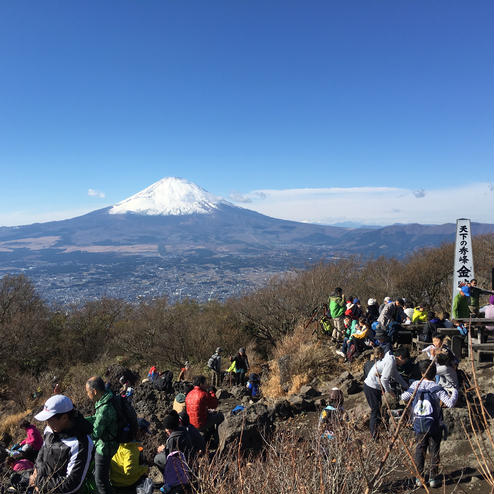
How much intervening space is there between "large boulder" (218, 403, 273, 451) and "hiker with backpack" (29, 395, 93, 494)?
2608 millimetres

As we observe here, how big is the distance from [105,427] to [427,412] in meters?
3.48

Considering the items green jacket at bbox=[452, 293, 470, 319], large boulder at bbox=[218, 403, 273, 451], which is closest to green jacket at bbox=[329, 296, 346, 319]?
→ green jacket at bbox=[452, 293, 470, 319]

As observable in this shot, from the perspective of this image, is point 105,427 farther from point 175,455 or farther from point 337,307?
point 337,307

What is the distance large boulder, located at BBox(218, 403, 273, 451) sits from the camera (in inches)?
206

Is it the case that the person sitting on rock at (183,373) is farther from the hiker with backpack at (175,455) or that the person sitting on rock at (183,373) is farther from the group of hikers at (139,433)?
the hiker with backpack at (175,455)

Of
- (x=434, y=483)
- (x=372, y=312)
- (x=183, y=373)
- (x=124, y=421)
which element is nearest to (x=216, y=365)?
(x=183, y=373)

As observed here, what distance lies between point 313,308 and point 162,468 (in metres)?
13.6

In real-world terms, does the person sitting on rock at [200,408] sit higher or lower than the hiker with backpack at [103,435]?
lower

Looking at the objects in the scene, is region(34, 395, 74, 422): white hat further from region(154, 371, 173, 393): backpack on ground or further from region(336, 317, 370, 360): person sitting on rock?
region(336, 317, 370, 360): person sitting on rock

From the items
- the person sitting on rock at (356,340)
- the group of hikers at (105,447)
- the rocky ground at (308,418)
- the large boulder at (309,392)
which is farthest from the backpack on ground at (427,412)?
the person sitting on rock at (356,340)

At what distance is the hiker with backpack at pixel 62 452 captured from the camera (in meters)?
2.83

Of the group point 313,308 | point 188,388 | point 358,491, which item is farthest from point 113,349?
point 358,491

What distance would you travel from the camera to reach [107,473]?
12.6ft

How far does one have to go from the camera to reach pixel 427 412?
157 inches
